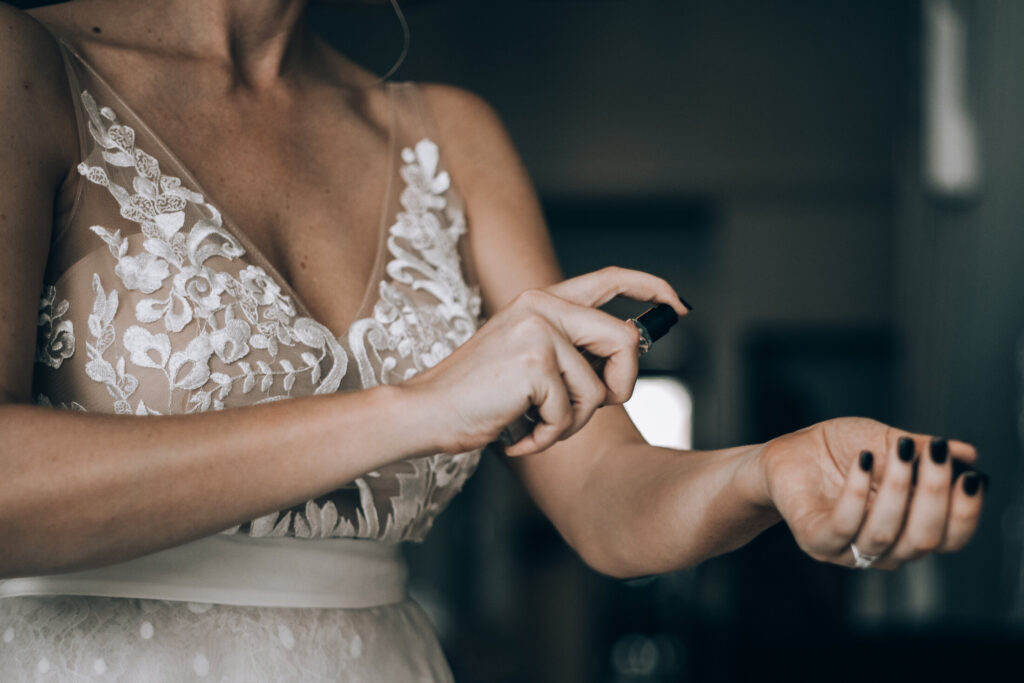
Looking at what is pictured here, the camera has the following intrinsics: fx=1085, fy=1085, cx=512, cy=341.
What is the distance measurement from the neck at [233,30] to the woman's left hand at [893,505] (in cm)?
74

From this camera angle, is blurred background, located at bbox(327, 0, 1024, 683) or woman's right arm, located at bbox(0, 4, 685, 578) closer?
woman's right arm, located at bbox(0, 4, 685, 578)

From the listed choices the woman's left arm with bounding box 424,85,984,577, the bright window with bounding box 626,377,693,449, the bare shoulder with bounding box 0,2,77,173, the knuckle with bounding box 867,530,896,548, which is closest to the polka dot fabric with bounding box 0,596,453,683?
the woman's left arm with bounding box 424,85,984,577

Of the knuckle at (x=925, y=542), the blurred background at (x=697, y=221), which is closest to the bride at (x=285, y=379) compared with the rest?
the knuckle at (x=925, y=542)

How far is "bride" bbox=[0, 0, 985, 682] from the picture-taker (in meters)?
0.75

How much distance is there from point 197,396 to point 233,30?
1.44 feet

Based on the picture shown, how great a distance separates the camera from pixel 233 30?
1.15 metres

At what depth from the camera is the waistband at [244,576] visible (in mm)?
927

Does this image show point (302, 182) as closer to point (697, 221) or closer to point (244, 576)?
point (244, 576)

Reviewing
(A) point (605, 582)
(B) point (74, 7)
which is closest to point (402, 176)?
(B) point (74, 7)

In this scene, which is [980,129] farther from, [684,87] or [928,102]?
[684,87]

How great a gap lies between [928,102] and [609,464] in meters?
3.37

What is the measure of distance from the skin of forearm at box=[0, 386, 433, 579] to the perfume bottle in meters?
0.07

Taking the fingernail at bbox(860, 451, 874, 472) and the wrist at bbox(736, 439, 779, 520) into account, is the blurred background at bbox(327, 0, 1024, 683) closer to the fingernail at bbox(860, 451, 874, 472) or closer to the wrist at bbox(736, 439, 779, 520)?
the wrist at bbox(736, 439, 779, 520)

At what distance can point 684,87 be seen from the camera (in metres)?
5.02
